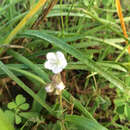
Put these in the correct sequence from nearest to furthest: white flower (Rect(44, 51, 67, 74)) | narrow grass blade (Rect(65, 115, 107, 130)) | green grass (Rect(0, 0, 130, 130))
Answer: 1. white flower (Rect(44, 51, 67, 74))
2. narrow grass blade (Rect(65, 115, 107, 130))
3. green grass (Rect(0, 0, 130, 130))

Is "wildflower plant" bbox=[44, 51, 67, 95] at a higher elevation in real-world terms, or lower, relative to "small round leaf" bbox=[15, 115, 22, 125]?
higher

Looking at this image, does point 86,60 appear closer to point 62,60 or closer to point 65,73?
point 62,60

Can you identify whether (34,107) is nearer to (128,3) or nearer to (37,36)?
(37,36)

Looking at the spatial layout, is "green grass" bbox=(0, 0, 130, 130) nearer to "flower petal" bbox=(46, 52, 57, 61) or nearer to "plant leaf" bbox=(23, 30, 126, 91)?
"plant leaf" bbox=(23, 30, 126, 91)

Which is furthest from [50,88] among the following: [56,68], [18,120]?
[18,120]

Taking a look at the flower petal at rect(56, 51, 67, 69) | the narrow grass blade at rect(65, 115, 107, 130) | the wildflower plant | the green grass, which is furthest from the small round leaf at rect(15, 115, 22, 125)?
the flower petal at rect(56, 51, 67, 69)

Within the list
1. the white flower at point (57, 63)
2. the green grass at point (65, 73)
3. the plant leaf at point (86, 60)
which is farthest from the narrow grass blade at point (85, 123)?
the white flower at point (57, 63)

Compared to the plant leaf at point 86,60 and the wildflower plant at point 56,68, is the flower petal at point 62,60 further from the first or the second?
the plant leaf at point 86,60
